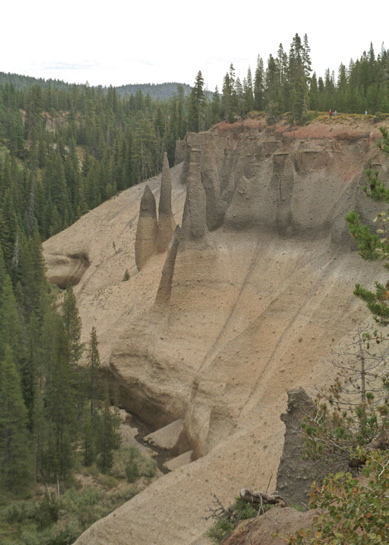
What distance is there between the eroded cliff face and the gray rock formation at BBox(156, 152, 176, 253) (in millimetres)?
433

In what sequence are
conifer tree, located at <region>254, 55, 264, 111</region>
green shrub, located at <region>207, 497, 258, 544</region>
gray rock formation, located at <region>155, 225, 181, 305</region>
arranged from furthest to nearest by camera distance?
conifer tree, located at <region>254, 55, 264, 111</region>
gray rock formation, located at <region>155, 225, 181, 305</region>
green shrub, located at <region>207, 497, 258, 544</region>

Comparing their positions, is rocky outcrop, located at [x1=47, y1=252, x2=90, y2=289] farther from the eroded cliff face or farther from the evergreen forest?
the eroded cliff face

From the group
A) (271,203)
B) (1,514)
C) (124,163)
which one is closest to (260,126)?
(124,163)

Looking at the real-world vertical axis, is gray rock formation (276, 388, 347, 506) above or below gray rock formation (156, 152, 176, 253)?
below

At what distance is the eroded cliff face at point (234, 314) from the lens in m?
20.6

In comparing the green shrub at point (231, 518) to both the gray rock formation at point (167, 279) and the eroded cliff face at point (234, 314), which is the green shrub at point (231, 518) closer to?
the eroded cliff face at point (234, 314)

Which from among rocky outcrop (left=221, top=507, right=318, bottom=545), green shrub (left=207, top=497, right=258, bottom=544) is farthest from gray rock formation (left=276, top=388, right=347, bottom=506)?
rocky outcrop (left=221, top=507, right=318, bottom=545)

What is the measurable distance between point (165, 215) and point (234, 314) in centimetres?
1378

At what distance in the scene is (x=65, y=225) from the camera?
71.9 meters

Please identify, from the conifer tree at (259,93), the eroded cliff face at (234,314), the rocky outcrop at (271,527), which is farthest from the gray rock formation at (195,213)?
the conifer tree at (259,93)

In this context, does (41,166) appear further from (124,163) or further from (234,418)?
(234,418)

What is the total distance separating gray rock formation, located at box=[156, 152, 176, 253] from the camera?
4175 cm

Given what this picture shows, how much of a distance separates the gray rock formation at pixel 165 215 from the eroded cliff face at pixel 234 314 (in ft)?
1.42

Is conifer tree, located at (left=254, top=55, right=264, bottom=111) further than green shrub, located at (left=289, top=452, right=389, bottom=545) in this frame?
Yes
